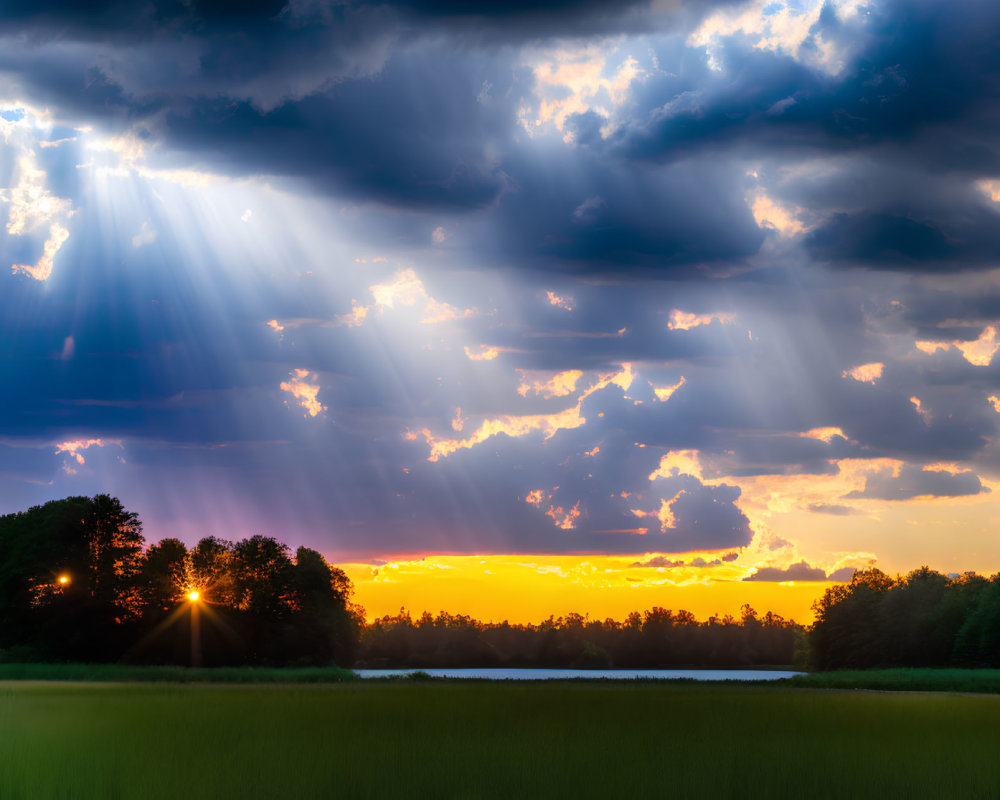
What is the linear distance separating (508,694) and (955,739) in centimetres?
2195

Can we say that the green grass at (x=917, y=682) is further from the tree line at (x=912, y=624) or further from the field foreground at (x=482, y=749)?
the field foreground at (x=482, y=749)

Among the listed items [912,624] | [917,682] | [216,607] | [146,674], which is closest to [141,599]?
[216,607]

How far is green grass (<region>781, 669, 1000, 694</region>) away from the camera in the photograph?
7419cm

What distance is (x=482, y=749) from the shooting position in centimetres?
2375

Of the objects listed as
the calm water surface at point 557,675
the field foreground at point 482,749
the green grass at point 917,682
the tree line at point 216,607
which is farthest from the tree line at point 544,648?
the field foreground at point 482,749

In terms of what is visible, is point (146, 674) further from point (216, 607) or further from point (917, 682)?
point (917, 682)

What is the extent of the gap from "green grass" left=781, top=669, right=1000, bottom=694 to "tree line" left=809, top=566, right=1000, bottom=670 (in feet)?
85.1

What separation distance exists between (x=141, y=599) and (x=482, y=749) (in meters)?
82.5

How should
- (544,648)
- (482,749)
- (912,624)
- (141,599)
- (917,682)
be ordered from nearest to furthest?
(482,749)
(917,682)
(141,599)
(912,624)
(544,648)

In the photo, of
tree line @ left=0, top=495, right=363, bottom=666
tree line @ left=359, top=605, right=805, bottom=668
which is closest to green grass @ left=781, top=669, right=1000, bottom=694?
tree line @ left=0, top=495, right=363, bottom=666

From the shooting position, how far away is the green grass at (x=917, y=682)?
74.2m

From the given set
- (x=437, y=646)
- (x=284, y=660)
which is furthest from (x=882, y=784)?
(x=437, y=646)

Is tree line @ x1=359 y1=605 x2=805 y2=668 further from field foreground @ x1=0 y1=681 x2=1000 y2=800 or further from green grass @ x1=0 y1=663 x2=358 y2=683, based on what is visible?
field foreground @ x1=0 y1=681 x2=1000 y2=800

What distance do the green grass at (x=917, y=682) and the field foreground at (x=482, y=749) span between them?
1481 inches
